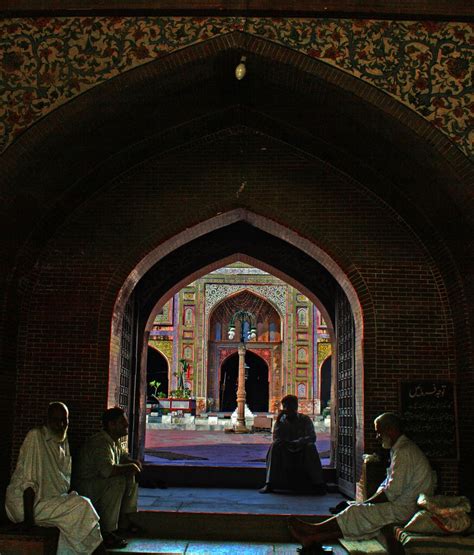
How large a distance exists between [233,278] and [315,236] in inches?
790

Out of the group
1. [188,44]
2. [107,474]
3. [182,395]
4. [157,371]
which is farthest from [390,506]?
[157,371]

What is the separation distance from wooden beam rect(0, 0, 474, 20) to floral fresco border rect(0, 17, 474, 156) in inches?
2.8

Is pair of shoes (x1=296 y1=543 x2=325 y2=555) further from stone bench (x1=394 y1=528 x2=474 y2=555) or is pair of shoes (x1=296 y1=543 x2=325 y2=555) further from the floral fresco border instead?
the floral fresco border

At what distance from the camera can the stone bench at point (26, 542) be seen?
17.1 feet

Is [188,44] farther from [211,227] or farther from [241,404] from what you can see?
[241,404]

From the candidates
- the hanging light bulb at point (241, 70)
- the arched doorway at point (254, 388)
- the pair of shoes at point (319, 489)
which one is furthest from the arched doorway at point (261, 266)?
the arched doorway at point (254, 388)

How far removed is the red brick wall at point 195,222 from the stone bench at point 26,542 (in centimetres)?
233

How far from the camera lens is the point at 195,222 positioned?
814cm

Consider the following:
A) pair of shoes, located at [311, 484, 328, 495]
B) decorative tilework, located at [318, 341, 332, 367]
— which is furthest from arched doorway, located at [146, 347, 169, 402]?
pair of shoes, located at [311, 484, 328, 495]

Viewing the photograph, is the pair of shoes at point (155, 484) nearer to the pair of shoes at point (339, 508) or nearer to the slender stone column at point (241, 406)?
the pair of shoes at point (339, 508)

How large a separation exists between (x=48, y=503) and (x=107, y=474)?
0.81m

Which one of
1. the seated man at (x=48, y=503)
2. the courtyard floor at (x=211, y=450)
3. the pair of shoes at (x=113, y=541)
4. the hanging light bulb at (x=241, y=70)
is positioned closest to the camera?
the seated man at (x=48, y=503)

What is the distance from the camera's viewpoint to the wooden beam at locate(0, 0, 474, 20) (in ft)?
20.4

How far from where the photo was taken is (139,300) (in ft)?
33.7
